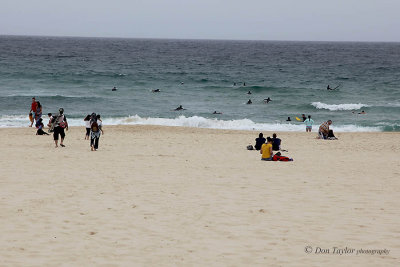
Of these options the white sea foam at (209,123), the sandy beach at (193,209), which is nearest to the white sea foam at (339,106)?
the white sea foam at (209,123)

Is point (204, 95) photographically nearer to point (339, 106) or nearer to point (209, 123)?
point (339, 106)

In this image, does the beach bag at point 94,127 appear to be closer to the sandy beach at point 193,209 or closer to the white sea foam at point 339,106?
the sandy beach at point 193,209

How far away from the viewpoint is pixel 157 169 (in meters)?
14.6

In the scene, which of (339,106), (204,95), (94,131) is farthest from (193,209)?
(204,95)

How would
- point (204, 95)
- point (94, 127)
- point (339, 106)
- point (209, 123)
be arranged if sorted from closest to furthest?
point (94, 127) → point (209, 123) → point (339, 106) → point (204, 95)

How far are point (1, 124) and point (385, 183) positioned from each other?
23.4m

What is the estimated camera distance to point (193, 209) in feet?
33.6

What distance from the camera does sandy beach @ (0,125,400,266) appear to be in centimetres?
780

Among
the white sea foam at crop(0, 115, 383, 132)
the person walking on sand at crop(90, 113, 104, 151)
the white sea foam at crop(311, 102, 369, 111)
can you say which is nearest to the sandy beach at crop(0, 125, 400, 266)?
the person walking on sand at crop(90, 113, 104, 151)

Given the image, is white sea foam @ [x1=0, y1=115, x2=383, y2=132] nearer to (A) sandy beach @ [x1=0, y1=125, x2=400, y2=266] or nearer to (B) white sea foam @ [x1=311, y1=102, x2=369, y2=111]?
(B) white sea foam @ [x1=311, y1=102, x2=369, y2=111]

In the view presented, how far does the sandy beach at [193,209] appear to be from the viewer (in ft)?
25.6

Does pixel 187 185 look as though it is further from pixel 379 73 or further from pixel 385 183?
pixel 379 73

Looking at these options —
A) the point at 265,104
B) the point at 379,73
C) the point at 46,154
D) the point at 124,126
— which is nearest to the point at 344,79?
the point at 379,73

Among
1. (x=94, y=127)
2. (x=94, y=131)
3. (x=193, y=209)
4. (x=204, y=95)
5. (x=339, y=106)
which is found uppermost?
(x=204, y=95)
